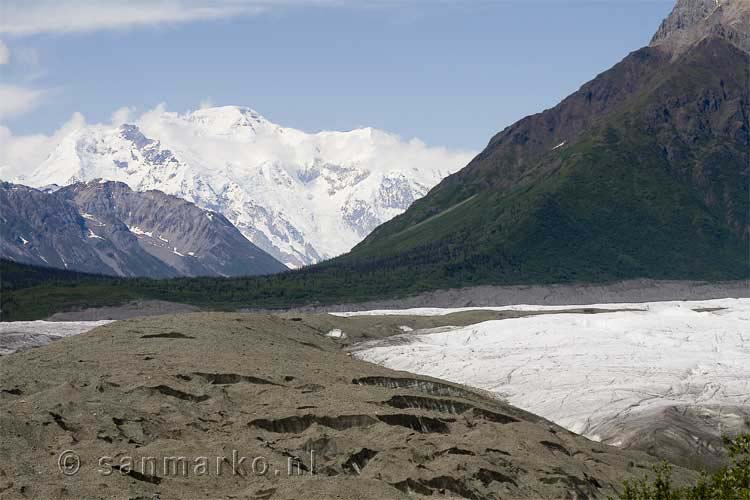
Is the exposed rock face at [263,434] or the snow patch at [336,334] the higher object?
the snow patch at [336,334]

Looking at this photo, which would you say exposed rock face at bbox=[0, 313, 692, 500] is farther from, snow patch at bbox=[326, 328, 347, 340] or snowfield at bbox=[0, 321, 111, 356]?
snow patch at bbox=[326, 328, 347, 340]

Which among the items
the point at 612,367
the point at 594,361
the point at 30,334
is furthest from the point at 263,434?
the point at 30,334

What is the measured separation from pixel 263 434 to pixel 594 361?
55.3 metres

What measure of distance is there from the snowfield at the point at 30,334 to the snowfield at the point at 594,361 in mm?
30900

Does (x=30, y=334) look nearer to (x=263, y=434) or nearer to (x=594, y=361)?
(x=594, y=361)

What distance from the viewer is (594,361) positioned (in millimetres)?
119000

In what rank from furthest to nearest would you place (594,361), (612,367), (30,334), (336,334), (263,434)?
(336,334) → (30,334) → (594,361) → (612,367) → (263,434)

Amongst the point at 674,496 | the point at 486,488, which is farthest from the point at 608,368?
the point at 674,496

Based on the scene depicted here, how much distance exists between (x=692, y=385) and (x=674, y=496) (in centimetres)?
6228

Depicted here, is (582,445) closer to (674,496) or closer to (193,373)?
(193,373)

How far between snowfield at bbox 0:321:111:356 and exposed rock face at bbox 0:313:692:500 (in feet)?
96.8

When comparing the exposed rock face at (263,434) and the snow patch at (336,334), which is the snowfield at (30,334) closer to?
the snow patch at (336,334)

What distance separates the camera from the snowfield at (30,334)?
407ft

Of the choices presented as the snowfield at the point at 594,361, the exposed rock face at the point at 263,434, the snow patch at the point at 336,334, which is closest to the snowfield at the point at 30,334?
the snow patch at the point at 336,334
